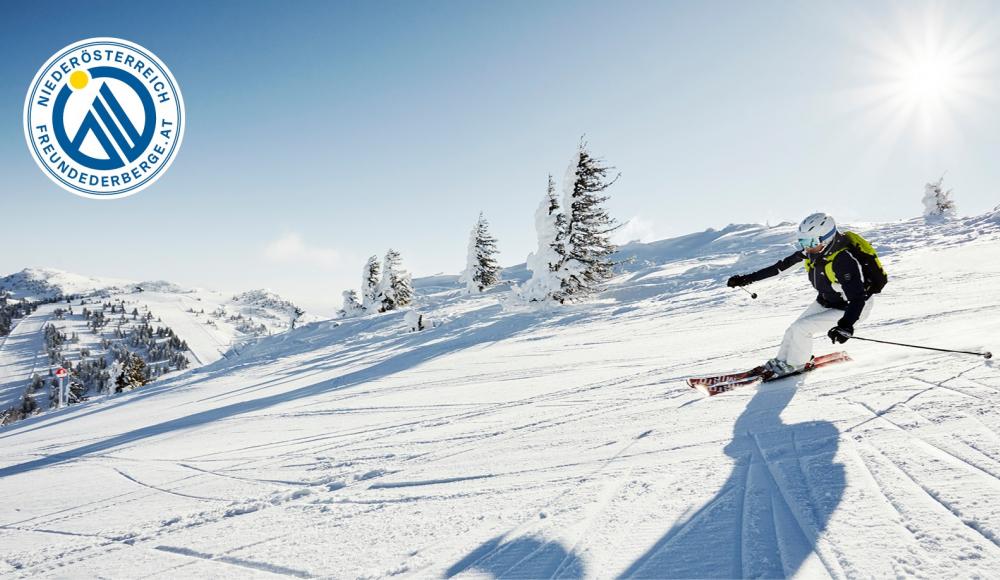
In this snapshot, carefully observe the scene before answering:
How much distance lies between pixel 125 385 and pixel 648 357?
2393 inches

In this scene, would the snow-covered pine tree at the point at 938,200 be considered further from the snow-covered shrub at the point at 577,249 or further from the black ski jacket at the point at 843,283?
the black ski jacket at the point at 843,283

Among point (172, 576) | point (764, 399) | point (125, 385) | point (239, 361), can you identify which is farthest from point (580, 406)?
point (125, 385)

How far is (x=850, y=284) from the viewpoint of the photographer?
4852 millimetres

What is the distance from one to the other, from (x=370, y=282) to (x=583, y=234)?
3105cm

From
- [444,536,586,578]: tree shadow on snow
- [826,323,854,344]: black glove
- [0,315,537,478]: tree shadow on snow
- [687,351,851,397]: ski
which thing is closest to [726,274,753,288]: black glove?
[687,351,851,397]: ski

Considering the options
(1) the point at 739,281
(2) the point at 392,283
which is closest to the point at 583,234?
(1) the point at 739,281

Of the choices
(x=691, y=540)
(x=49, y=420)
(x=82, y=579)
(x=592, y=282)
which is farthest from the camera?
(x=592, y=282)

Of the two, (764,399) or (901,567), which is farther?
(764,399)

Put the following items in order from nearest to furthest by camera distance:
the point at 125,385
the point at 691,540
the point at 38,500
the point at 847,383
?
the point at 691,540 < the point at 847,383 < the point at 38,500 < the point at 125,385

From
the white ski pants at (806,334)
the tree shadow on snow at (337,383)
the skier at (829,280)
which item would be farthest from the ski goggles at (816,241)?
the tree shadow on snow at (337,383)

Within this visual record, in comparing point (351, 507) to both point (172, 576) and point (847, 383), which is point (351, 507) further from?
point (847, 383)

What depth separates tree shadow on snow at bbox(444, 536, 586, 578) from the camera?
7.70ft

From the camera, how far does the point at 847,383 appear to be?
15.0 ft

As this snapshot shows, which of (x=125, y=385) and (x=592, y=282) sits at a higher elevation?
(x=592, y=282)
